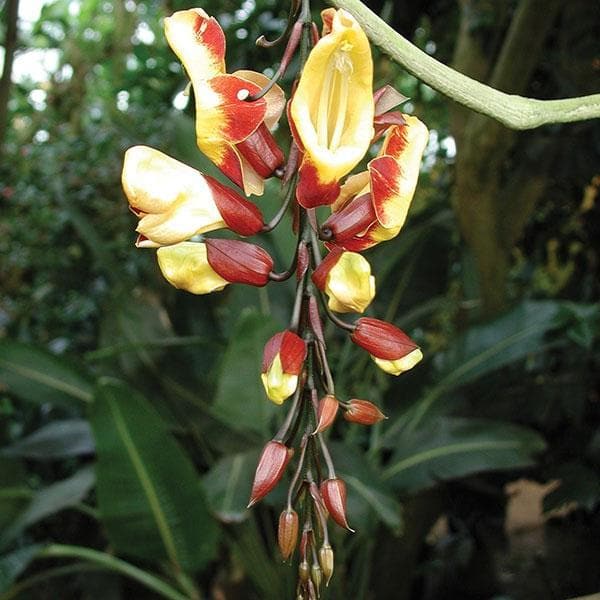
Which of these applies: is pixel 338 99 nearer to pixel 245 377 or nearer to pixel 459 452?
pixel 245 377

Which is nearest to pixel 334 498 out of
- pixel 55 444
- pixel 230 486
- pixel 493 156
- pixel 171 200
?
pixel 171 200

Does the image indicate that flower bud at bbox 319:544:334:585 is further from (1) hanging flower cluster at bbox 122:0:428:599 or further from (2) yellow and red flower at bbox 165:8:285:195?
(2) yellow and red flower at bbox 165:8:285:195

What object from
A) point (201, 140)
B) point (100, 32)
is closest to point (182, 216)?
point (201, 140)

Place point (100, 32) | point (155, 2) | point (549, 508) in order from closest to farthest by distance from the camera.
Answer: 1. point (549, 508)
2. point (155, 2)
3. point (100, 32)

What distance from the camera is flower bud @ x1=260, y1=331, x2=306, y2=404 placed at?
0.31 m

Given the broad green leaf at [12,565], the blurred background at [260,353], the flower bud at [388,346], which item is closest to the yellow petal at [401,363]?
the flower bud at [388,346]

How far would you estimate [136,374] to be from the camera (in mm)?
1940

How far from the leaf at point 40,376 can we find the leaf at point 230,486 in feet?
1.47

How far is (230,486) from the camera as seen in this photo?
1.36m

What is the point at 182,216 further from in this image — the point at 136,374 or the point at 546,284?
the point at 546,284

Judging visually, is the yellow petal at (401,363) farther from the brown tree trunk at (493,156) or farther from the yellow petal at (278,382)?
the brown tree trunk at (493,156)

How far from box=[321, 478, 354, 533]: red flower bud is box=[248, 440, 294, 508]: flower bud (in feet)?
0.06

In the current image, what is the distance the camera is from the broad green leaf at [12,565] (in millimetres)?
1425

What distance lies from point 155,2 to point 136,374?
885 millimetres
